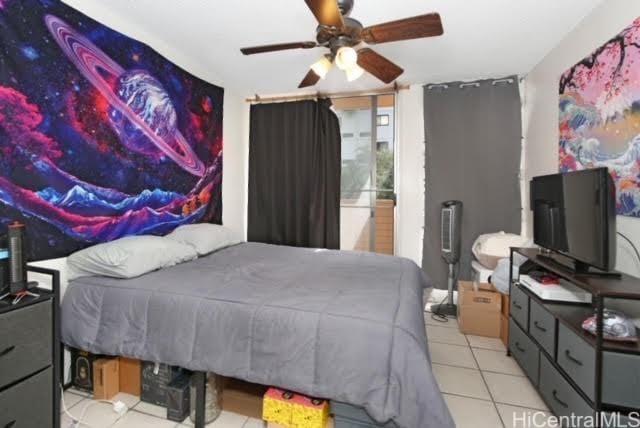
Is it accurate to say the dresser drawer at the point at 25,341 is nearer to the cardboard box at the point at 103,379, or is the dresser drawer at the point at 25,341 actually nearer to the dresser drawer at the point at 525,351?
the cardboard box at the point at 103,379

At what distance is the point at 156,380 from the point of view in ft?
6.09

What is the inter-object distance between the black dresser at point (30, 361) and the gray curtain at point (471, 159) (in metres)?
3.20

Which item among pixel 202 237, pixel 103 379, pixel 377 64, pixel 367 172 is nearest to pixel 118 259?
pixel 103 379

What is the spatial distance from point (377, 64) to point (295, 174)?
1.93 metres

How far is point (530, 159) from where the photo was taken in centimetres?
320

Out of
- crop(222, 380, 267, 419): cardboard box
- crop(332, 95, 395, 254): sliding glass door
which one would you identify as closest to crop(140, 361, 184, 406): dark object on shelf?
crop(222, 380, 267, 419): cardboard box

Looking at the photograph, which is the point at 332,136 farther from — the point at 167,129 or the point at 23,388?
the point at 23,388

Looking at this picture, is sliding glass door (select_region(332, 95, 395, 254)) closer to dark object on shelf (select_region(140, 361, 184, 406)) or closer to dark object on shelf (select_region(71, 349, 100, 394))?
dark object on shelf (select_region(140, 361, 184, 406))

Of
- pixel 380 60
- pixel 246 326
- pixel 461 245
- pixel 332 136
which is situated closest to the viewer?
pixel 246 326

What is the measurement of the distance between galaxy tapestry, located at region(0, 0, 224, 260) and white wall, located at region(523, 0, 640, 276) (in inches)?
126

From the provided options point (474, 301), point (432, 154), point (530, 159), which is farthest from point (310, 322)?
point (530, 159)

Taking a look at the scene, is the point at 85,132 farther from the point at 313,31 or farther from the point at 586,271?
the point at 586,271

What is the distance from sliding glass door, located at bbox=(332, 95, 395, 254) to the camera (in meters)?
3.83

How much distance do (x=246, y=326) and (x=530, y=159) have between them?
3.16m
